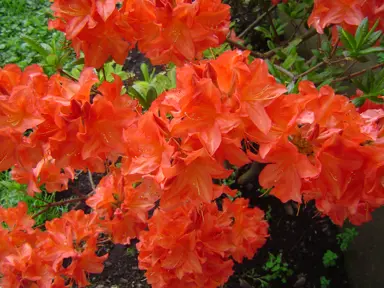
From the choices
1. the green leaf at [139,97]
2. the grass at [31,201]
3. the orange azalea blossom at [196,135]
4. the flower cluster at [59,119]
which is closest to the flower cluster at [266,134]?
the orange azalea blossom at [196,135]

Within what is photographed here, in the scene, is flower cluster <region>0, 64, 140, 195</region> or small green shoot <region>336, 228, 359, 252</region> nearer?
flower cluster <region>0, 64, 140, 195</region>

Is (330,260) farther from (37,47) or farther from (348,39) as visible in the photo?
(37,47)

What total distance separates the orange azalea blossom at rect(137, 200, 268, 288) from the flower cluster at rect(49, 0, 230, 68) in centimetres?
45

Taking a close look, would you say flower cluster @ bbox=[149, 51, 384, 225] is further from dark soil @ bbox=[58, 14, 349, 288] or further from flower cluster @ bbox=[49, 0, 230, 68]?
dark soil @ bbox=[58, 14, 349, 288]

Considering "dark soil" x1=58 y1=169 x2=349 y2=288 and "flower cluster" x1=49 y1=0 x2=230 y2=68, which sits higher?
"flower cluster" x1=49 y1=0 x2=230 y2=68

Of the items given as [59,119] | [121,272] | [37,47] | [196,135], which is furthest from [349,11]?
[121,272]

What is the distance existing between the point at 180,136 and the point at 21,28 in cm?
340

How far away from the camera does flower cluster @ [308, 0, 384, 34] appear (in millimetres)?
1309

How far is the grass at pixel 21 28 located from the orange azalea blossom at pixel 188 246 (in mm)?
2467

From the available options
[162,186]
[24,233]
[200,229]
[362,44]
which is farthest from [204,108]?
[24,233]

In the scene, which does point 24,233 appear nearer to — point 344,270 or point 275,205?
point 275,205

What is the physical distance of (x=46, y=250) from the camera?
143cm

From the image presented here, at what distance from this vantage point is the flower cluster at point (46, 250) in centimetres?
138

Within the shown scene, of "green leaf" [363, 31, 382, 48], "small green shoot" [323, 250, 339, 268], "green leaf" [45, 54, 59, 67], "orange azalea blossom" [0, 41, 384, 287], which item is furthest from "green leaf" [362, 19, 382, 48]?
"small green shoot" [323, 250, 339, 268]
